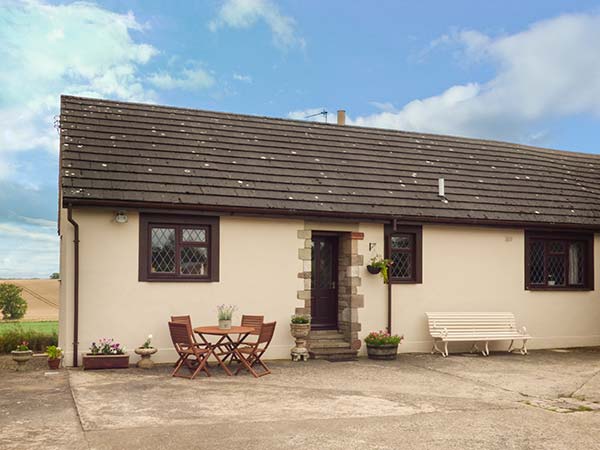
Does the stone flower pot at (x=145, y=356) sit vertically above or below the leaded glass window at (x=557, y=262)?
below

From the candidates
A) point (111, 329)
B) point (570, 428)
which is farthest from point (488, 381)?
point (111, 329)

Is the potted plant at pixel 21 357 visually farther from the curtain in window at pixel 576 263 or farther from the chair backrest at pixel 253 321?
the curtain in window at pixel 576 263

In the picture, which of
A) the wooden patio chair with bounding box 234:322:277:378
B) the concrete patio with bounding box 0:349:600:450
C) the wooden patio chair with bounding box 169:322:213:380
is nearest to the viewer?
the concrete patio with bounding box 0:349:600:450

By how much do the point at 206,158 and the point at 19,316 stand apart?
1770 centimetres

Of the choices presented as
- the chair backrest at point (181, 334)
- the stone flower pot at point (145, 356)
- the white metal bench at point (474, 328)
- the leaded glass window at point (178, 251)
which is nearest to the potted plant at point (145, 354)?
the stone flower pot at point (145, 356)

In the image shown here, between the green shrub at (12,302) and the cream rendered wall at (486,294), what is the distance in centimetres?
1950

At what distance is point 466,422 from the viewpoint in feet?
24.6

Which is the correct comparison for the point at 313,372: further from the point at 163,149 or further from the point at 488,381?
the point at 163,149

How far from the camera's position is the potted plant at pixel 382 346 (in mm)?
12688

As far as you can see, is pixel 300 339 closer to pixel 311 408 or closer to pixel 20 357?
pixel 311 408

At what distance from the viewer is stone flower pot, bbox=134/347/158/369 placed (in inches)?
447

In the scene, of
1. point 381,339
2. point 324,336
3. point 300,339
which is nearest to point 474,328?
point 381,339

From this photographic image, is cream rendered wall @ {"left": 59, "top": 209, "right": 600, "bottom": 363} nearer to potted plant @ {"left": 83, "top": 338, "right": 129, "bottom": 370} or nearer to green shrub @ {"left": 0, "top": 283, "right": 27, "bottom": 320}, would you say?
potted plant @ {"left": 83, "top": 338, "right": 129, "bottom": 370}

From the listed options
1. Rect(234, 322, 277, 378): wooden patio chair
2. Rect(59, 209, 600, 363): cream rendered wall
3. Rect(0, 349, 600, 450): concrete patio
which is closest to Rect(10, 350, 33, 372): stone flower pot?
Rect(0, 349, 600, 450): concrete patio
